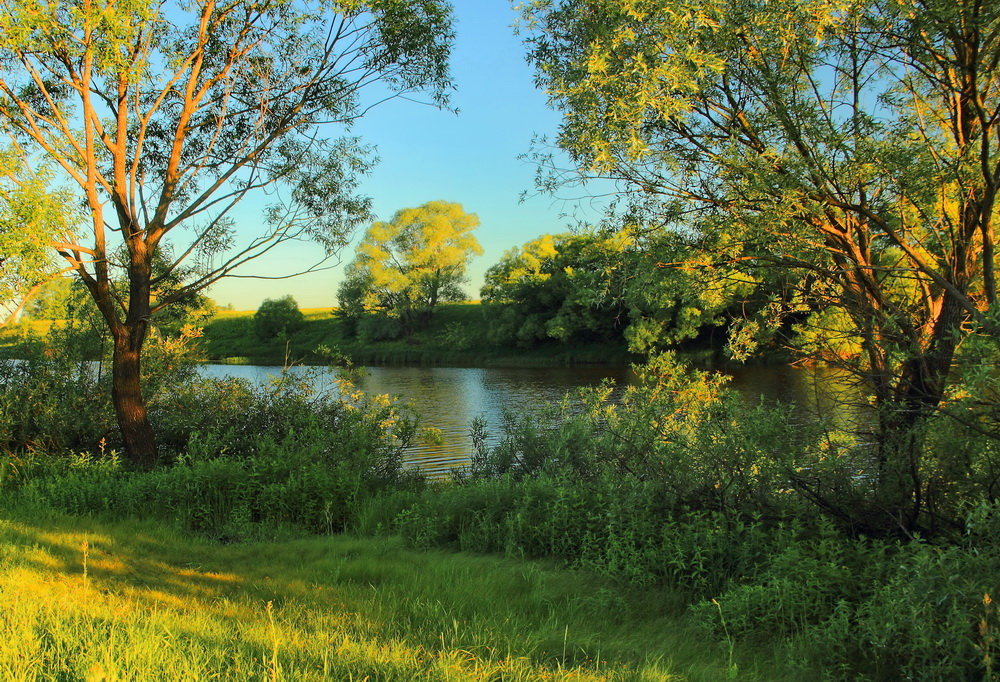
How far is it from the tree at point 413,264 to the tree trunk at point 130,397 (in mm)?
49226

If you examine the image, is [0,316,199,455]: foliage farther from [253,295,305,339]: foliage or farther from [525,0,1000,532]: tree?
[253,295,305,339]: foliage

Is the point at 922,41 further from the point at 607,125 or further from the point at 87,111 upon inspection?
the point at 87,111

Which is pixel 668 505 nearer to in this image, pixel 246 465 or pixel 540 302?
pixel 246 465

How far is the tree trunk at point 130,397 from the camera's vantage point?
9.98 metres

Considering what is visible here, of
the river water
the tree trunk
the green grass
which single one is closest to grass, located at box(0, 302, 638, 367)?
the green grass

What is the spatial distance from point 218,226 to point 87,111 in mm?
2816

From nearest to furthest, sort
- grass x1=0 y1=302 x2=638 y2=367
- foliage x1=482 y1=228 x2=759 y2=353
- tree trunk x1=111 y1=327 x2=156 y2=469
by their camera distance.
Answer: foliage x1=482 y1=228 x2=759 y2=353 → tree trunk x1=111 y1=327 x2=156 y2=469 → grass x1=0 y1=302 x2=638 y2=367

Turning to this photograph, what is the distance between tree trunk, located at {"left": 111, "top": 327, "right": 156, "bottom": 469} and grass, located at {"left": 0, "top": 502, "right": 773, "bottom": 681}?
3861mm

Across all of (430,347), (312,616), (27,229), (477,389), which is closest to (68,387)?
(27,229)

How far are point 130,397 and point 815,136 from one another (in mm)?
10010

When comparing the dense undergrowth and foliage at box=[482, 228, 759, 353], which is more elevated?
foliage at box=[482, 228, 759, 353]

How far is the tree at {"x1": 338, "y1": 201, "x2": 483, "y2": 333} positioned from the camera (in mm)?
60062

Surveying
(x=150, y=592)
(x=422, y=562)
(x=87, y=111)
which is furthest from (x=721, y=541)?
(x=87, y=111)

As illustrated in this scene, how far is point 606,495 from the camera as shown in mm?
6113
